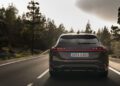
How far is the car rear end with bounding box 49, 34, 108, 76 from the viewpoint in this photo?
13867 mm

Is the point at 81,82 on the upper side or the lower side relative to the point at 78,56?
lower

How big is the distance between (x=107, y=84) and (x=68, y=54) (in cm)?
216

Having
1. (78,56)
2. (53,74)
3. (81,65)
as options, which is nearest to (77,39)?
(78,56)

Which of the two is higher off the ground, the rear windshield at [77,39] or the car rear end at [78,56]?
the rear windshield at [77,39]

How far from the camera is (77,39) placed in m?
14.5

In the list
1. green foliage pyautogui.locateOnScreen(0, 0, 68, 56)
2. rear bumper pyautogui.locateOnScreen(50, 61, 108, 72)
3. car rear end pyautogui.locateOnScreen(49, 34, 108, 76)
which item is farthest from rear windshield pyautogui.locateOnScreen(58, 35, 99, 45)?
green foliage pyautogui.locateOnScreen(0, 0, 68, 56)

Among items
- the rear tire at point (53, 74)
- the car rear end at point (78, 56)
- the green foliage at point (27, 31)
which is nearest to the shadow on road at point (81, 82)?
the car rear end at point (78, 56)

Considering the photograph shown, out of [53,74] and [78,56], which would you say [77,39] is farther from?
[53,74]

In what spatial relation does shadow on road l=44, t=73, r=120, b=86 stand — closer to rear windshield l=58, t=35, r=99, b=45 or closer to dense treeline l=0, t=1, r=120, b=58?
rear windshield l=58, t=35, r=99, b=45

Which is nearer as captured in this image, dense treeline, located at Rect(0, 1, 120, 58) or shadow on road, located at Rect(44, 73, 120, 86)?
shadow on road, located at Rect(44, 73, 120, 86)

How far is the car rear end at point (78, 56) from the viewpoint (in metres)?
13.9

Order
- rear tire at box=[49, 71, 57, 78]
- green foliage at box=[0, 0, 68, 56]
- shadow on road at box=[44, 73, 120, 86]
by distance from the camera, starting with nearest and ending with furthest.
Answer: shadow on road at box=[44, 73, 120, 86] < rear tire at box=[49, 71, 57, 78] < green foliage at box=[0, 0, 68, 56]

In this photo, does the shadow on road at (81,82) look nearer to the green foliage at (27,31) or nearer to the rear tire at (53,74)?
the rear tire at (53,74)

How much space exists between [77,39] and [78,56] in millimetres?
834
